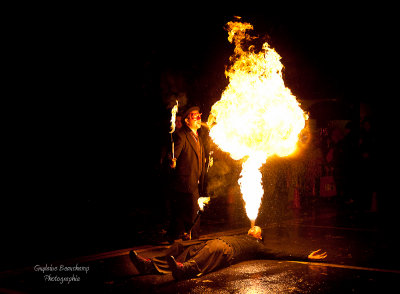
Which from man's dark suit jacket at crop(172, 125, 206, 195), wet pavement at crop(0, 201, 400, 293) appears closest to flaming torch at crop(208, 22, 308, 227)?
man's dark suit jacket at crop(172, 125, 206, 195)

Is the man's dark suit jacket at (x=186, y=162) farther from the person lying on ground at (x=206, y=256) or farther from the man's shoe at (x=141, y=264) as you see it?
the man's shoe at (x=141, y=264)

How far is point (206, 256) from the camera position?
223 inches

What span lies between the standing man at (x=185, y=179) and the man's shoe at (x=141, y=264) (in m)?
1.92

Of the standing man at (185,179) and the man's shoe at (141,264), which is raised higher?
the standing man at (185,179)

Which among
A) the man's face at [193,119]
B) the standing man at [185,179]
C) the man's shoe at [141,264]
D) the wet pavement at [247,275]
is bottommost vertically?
the wet pavement at [247,275]

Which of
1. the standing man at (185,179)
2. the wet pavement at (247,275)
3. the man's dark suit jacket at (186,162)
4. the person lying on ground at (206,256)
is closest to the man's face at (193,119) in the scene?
the standing man at (185,179)

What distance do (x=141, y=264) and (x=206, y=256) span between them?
885 millimetres

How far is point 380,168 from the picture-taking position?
11.7 m

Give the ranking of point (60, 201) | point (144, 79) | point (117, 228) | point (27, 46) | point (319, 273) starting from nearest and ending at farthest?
point (319, 273) → point (27, 46) → point (117, 228) → point (144, 79) → point (60, 201)

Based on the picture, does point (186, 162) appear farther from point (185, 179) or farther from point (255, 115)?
point (255, 115)

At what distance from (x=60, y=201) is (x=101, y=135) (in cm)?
227

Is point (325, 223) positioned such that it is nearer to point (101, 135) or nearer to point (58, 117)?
point (101, 135)

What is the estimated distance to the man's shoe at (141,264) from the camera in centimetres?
546

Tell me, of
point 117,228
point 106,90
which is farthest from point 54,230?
point 106,90
